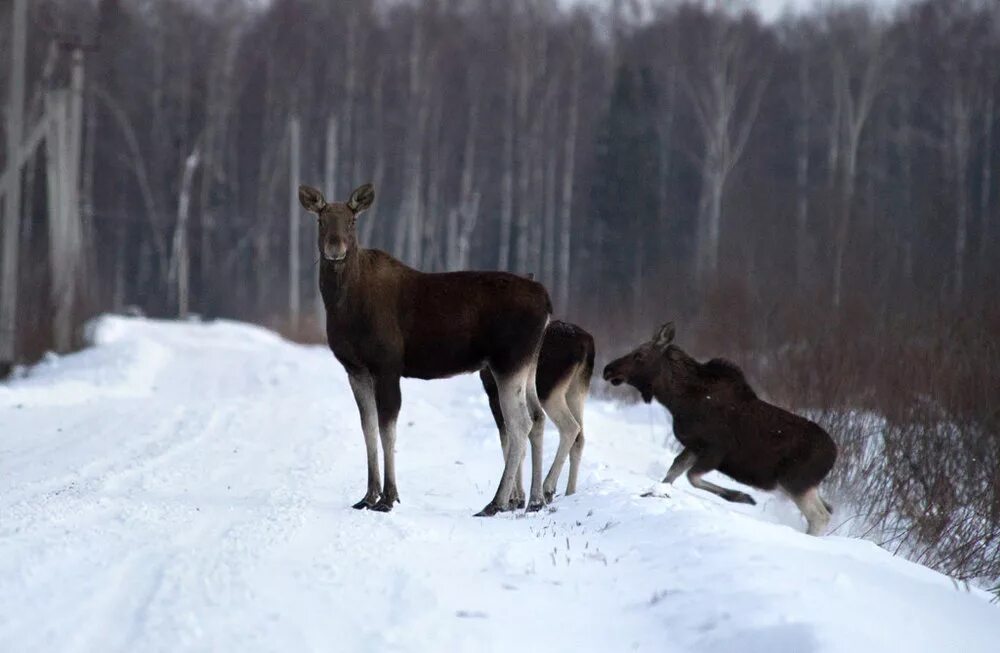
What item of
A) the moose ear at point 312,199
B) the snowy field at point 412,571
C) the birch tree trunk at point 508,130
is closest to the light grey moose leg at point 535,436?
the snowy field at point 412,571

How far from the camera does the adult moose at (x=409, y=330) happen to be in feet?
25.7

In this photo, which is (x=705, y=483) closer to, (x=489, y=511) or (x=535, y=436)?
(x=535, y=436)

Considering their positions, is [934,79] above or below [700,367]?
above

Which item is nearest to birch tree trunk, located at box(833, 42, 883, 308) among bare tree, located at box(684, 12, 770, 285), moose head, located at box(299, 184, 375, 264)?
bare tree, located at box(684, 12, 770, 285)

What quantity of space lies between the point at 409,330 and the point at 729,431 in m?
2.73

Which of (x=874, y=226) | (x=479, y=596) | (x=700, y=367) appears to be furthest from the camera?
(x=874, y=226)

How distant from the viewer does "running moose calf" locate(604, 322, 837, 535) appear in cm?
886

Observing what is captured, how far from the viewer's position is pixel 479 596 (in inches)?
204

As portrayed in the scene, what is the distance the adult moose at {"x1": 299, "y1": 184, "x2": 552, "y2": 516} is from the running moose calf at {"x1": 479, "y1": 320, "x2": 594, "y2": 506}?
476 mm

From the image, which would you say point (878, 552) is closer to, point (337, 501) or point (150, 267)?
point (337, 501)

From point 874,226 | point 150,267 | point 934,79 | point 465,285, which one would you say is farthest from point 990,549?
point 150,267

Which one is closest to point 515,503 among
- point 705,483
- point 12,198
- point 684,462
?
point 684,462

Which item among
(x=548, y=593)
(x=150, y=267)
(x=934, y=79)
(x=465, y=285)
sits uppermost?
(x=934, y=79)

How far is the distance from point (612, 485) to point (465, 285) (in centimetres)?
168
